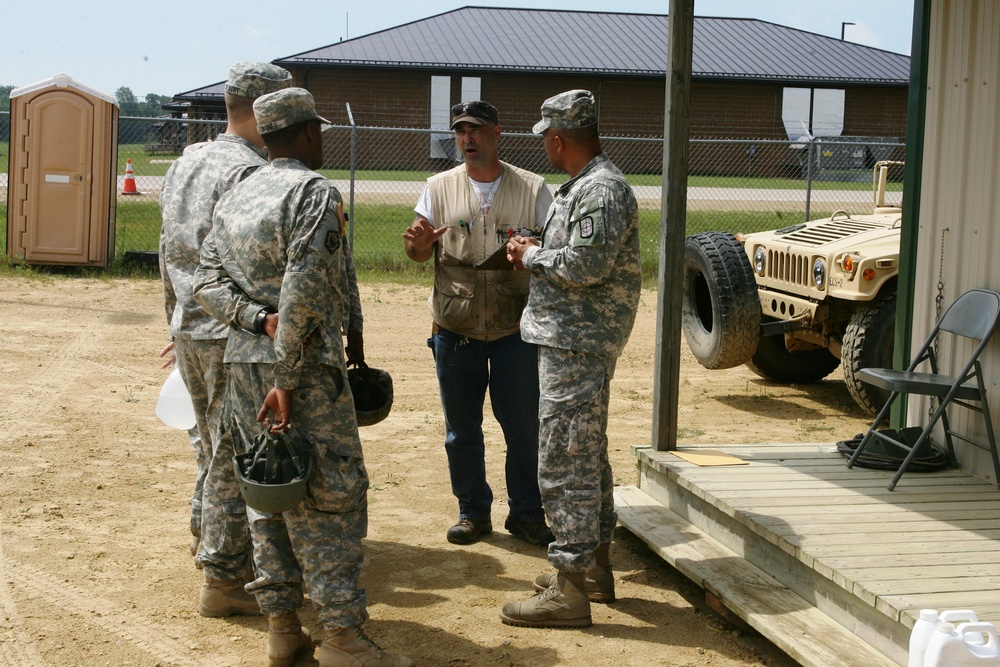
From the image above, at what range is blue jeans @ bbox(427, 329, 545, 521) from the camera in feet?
16.6

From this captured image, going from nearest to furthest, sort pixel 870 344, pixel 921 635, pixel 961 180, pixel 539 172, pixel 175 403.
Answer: pixel 921 635, pixel 175 403, pixel 961 180, pixel 870 344, pixel 539 172

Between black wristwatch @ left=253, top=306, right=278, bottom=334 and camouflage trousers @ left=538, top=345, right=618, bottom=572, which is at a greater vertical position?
black wristwatch @ left=253, top=306, right=278, bottom=334

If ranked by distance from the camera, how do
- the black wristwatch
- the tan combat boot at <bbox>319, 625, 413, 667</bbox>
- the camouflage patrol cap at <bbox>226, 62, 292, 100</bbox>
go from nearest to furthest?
the black wristwatch
the tan combat boot at <bbox>319, 625, 413, 667</bbox>
the camouflage patrol cap at <bbox>226, 62, 292, 100</bbox>

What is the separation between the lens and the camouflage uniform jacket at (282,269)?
3463 mm

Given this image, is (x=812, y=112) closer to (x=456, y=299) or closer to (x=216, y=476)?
(x=456, y=299)

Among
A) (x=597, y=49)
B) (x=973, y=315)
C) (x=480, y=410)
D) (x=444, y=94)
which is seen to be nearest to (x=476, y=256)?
(x=480, y=410)

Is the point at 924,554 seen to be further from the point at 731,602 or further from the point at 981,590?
the point at 731,602

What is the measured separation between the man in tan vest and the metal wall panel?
2098mm

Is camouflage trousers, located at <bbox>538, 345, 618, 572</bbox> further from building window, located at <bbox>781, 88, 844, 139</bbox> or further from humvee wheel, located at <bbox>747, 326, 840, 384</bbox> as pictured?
building window, located at <bbox>781, 88, 844, 139</bbox>

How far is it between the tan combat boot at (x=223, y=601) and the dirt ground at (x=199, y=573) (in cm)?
4

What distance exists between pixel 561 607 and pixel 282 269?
1696mm

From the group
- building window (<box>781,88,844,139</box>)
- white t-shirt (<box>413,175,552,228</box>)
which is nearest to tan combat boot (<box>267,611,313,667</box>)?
A: white t-shirt (<box>413,175,552,228</box>)

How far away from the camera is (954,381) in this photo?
204 inches

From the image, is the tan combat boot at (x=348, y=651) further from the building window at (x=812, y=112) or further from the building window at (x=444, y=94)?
the building window at (x=812, y=112)
